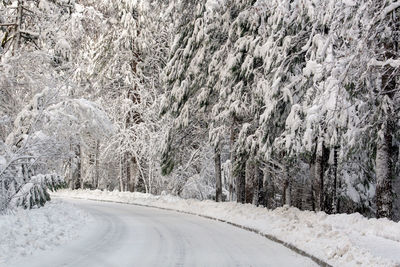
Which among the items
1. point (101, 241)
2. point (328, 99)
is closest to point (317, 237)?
point (328, 99)

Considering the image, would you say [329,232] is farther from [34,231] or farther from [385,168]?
[34,231]

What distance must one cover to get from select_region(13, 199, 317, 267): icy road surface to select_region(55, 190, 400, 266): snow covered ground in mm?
481

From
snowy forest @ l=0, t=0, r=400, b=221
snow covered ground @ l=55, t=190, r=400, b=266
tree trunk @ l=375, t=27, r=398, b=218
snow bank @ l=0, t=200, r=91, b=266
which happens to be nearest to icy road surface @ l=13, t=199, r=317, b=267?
snow bank @ l=0, t=200, r=91, b=266

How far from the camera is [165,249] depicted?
10117mm

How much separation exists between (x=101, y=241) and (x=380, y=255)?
6.31 metres

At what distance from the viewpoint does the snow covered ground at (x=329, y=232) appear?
8.51 m

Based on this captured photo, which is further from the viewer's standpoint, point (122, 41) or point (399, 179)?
point (122, 41)

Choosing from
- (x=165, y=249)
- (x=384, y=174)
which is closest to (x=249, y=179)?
(x=384, y=174)

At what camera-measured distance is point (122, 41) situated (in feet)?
93.4

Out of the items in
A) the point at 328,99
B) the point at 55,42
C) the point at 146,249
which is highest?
the point at 55,42

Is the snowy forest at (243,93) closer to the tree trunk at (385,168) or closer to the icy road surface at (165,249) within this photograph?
the tree trunk at (385,168)

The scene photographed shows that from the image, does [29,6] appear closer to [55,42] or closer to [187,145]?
[55,42]

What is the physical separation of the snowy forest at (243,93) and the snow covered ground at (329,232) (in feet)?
4.88

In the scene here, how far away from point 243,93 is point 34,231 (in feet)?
34.0
